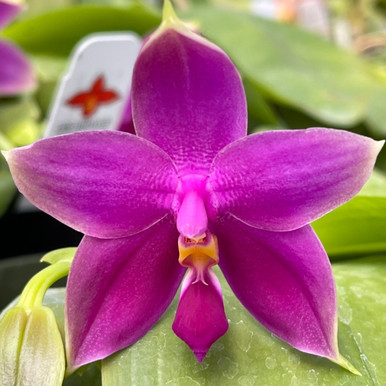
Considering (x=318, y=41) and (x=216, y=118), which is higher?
(x=216, y=118)

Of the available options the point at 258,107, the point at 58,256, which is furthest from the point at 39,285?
the point at 258,107

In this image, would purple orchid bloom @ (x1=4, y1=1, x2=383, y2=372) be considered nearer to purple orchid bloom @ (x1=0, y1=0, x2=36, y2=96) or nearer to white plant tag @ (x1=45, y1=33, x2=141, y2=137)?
white plant tag @ (x1=45, y1=33, x2=141, y2=137)

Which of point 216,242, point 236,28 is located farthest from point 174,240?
point 236,28

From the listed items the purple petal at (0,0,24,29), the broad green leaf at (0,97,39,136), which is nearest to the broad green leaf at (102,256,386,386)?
the purple petal at (0,0,24,29)

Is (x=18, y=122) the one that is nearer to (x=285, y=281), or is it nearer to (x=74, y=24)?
(x=74, y=24)

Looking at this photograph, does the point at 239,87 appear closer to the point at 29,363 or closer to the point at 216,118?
the point at 216,118

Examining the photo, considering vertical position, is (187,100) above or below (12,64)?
above
